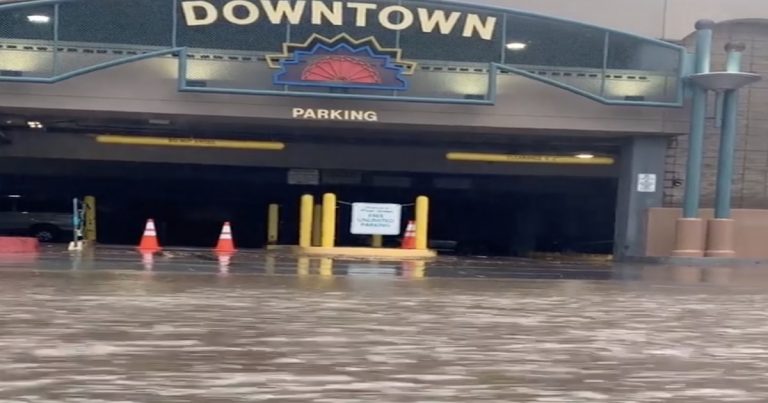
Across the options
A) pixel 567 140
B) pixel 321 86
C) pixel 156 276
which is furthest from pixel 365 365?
pixel 567 140

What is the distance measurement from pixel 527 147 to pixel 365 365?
2015 centimetres

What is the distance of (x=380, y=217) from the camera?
21.2 m

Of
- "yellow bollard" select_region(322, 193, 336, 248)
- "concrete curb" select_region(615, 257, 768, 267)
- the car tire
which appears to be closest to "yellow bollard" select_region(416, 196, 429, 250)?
"yellow bollard" select_region(322, 193, 336, 248)

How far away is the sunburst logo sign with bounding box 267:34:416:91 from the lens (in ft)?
64.2

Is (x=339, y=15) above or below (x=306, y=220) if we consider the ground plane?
above

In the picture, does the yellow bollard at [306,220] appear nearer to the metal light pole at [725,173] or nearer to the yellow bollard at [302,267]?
the yellow bollard at [302,267]

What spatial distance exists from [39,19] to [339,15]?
6.30 meters

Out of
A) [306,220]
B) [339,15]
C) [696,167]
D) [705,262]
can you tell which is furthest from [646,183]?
[339,15]

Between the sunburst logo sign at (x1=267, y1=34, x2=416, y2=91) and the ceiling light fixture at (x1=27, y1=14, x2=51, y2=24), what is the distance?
4665 mm

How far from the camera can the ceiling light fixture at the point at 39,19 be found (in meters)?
19.0

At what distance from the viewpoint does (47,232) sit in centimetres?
2923

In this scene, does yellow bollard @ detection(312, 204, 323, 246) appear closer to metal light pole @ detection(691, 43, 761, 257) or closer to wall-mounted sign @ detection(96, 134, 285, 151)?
wall-mounted sign @ detection(96, 134, 285, 151)

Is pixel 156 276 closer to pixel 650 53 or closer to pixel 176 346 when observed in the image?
pixel 176 346

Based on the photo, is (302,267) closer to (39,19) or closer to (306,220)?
(306,220)
